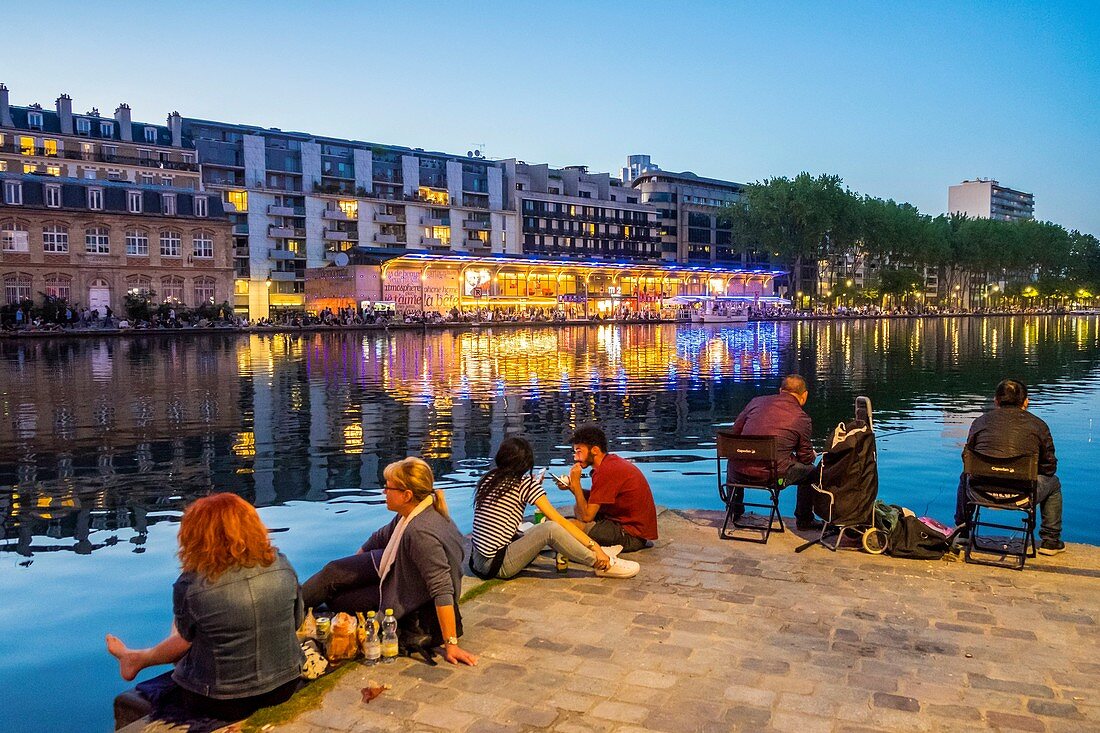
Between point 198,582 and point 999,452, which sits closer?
point 198,582

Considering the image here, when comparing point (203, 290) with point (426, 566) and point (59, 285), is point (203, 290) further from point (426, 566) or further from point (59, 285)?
point (426, 566)

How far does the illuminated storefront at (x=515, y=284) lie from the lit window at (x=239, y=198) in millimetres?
9180

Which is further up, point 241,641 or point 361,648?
point 241,641

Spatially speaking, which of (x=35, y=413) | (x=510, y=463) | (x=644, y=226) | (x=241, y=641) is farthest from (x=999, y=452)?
(x=644, y=226)

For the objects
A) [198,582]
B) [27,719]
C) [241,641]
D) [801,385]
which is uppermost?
[801,385]

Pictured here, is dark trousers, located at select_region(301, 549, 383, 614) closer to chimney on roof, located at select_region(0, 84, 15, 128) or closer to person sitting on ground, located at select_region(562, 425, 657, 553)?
person sitting on ground, located at select_region(562, 425, 657, 553)

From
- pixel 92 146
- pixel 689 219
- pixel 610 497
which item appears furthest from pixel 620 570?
pixel 689 219

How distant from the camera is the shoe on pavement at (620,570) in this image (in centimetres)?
716

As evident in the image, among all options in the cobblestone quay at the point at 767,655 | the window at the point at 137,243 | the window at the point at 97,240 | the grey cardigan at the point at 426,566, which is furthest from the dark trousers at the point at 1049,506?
the window at the point at 137,243

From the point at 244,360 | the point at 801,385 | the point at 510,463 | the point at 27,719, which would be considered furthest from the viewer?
the point at 244,360

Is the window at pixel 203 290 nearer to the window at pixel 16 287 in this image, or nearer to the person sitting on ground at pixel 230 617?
the window at pixel 16 287

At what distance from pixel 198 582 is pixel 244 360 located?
35140 mm

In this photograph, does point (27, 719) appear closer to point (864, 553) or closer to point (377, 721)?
point (377, 721)

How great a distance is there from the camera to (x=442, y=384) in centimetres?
2700
